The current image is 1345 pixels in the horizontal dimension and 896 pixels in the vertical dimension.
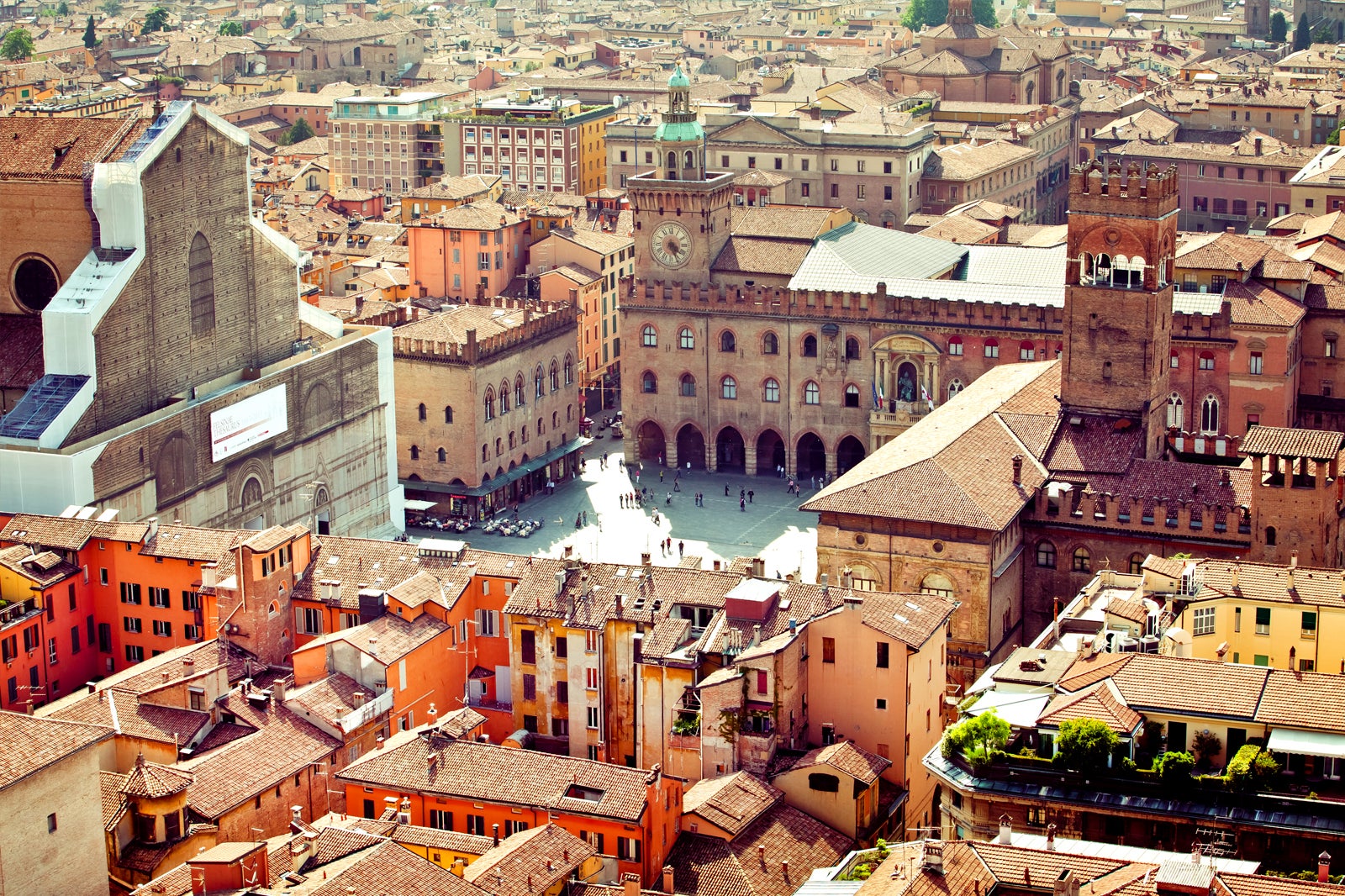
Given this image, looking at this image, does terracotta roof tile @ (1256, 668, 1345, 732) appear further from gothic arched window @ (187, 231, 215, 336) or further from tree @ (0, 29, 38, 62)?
tree @ (0, 29, 38, 62)

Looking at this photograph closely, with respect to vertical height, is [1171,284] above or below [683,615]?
above

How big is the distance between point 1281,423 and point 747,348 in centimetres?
2179

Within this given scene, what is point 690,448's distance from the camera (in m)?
94.1

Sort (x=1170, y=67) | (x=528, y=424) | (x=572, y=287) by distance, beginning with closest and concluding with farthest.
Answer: (x=528, y=424) < (x=572, y=287) < (x=1170, y=67)

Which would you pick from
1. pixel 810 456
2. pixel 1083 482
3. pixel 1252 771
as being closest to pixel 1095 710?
pixel 1252 771

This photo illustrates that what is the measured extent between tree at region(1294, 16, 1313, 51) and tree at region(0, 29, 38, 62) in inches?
3938

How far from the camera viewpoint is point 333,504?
257ft

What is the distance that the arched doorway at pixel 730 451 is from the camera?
9331 cm

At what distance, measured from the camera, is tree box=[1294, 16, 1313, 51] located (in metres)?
177

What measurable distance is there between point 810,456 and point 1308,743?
49.5 meters

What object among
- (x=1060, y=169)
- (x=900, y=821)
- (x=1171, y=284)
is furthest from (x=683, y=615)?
(x=1060, y=169)

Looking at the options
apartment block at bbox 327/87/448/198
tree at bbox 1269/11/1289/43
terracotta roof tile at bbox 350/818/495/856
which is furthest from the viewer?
tree at bbox 1269/11/1289/43

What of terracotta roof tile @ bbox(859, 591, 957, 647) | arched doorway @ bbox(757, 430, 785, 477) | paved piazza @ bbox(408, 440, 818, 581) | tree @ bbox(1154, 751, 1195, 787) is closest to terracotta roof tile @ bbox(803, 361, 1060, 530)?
terracotta roof tile @ bbox(859, 591, 957, 647)

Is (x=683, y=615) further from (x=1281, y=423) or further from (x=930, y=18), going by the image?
A: (x=930, y=18)
